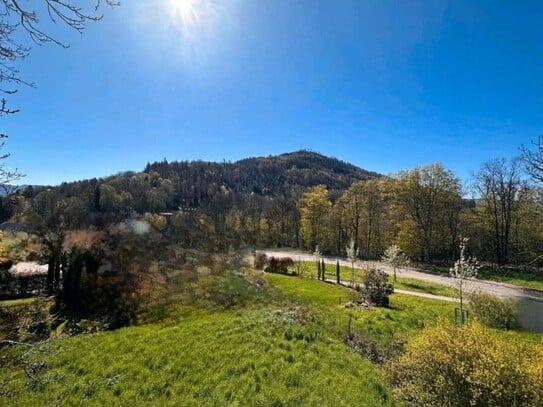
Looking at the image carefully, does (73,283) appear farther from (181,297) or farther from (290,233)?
(290,233)

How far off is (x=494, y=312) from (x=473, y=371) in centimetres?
1356

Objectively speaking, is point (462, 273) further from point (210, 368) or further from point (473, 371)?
point (210, 368)

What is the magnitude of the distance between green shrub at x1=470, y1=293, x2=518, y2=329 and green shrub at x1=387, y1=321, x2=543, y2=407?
11.8 m

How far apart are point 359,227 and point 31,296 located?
3995 centimetres

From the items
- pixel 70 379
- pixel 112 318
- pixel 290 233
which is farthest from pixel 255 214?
pixel 70 379

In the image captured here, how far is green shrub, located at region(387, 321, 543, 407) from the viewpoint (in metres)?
5.61

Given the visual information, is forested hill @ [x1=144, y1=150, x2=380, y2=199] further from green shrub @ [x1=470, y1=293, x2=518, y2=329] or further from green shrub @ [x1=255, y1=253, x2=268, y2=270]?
green shrub @ [x1=470, y1=293, x2=518, y2=329]

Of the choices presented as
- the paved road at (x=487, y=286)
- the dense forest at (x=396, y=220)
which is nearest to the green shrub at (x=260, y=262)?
the dense forest at (x=396, y=220)

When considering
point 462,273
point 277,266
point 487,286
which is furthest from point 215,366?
point 487,286

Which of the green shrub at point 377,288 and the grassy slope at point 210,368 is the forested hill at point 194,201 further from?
the green shrub at point 377,288

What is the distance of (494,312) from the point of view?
16.9 meters

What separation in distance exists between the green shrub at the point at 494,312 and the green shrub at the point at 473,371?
11.8 meters

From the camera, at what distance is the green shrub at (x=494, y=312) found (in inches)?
650

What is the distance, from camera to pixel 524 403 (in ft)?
18.0
